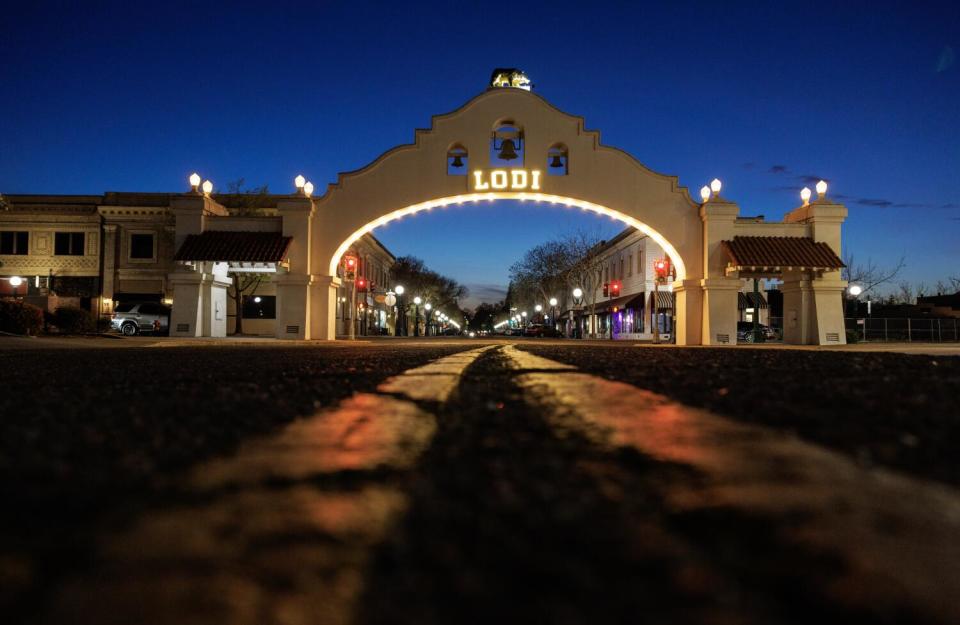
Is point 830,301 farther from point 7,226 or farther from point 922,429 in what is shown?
point 7,226

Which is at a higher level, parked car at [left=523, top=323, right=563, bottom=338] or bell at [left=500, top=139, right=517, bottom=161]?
bell at [left=500, top=139, right=517, bottom=161]

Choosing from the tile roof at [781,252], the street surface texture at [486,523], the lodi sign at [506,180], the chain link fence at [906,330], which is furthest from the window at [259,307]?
the street surface texture at [486,523]

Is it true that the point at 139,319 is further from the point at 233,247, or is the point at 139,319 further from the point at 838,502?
the point at 838,502

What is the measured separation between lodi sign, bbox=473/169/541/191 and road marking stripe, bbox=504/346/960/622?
19149 mm

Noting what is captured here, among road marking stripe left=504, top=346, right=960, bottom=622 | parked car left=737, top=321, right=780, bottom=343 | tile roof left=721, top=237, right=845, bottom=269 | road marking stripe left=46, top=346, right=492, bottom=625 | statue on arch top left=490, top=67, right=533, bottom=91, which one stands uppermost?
statue on arch top left=490, top=67, right=533, bottom=91

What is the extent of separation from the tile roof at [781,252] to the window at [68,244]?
37.2m

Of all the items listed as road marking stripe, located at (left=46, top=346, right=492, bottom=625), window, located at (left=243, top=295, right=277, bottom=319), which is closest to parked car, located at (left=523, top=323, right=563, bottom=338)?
window, located at (left=243, top=295, right=277, bottom=319)

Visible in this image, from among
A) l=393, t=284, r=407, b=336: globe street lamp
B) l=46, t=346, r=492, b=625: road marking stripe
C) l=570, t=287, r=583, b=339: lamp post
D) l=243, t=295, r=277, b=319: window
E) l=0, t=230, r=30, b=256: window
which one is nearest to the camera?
l=46, t=346, r=492, b=625: road marking stripe

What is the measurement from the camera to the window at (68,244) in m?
37.6

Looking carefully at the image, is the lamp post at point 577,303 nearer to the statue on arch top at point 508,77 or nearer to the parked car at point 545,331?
the parked car at point 545,331

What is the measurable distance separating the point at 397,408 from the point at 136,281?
1622 inches

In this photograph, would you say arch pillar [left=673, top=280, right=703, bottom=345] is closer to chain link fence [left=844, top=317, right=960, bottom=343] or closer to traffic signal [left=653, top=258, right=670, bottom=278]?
traffic signal [left=653, top=258, right=670, bottom=278]

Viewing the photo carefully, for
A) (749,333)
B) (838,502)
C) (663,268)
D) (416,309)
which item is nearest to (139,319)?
(663,268)

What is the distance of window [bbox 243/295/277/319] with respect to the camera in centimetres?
3916
